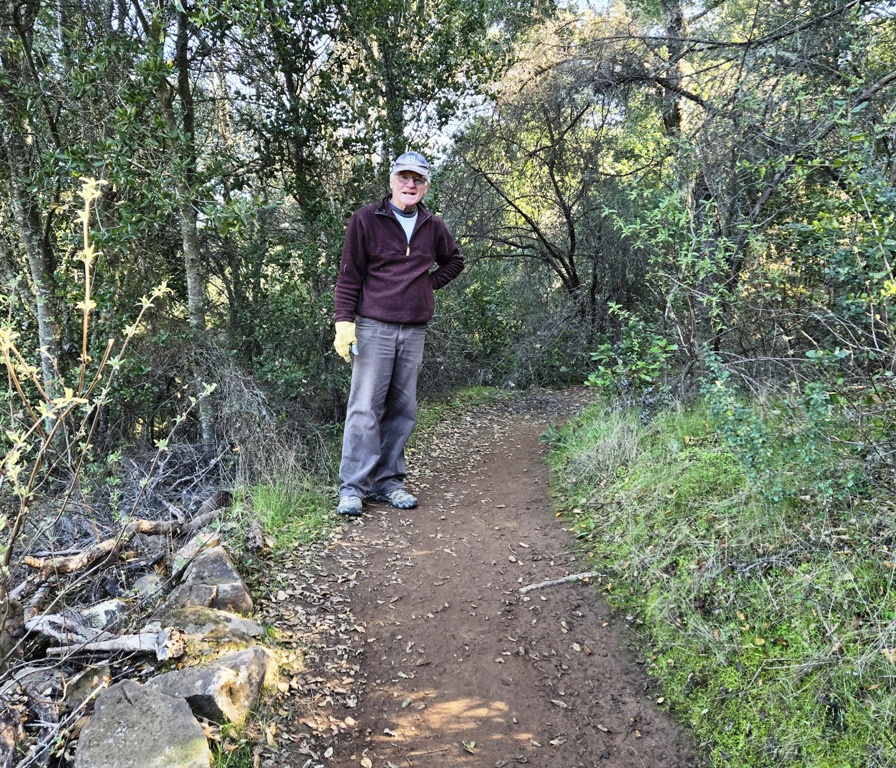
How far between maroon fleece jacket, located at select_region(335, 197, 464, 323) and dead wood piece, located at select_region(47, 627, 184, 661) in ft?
6.97

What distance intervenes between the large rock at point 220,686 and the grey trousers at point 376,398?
1800 mm

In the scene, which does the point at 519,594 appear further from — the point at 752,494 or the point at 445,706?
the point at 752,494

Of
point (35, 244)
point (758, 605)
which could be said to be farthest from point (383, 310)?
point (35, 244)

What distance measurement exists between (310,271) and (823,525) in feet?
14.4

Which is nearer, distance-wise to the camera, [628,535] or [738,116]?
[628,535]

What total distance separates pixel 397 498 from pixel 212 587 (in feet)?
5.26

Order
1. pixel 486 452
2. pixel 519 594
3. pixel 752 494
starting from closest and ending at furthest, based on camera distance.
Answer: pixel 752 494 → pixel 519 594 → pixel 486 452

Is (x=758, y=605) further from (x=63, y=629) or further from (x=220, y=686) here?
(x=63, y=629)

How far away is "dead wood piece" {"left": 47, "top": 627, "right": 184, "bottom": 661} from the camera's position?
8.12 feet

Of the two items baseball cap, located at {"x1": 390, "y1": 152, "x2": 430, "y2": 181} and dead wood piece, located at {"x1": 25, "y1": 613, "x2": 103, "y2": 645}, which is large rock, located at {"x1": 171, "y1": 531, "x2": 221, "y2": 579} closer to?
dead wood piece, located at {"x1": 25, "y1": 613, "x2": 103, "y2": 645}

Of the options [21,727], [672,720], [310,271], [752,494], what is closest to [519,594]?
[672,720]

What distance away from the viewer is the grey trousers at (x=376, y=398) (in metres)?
4.13

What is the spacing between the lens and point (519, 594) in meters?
3.30

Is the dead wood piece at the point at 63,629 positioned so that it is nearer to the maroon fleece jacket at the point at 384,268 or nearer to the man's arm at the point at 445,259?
the maroon fleece jacket at the point at 384,268
